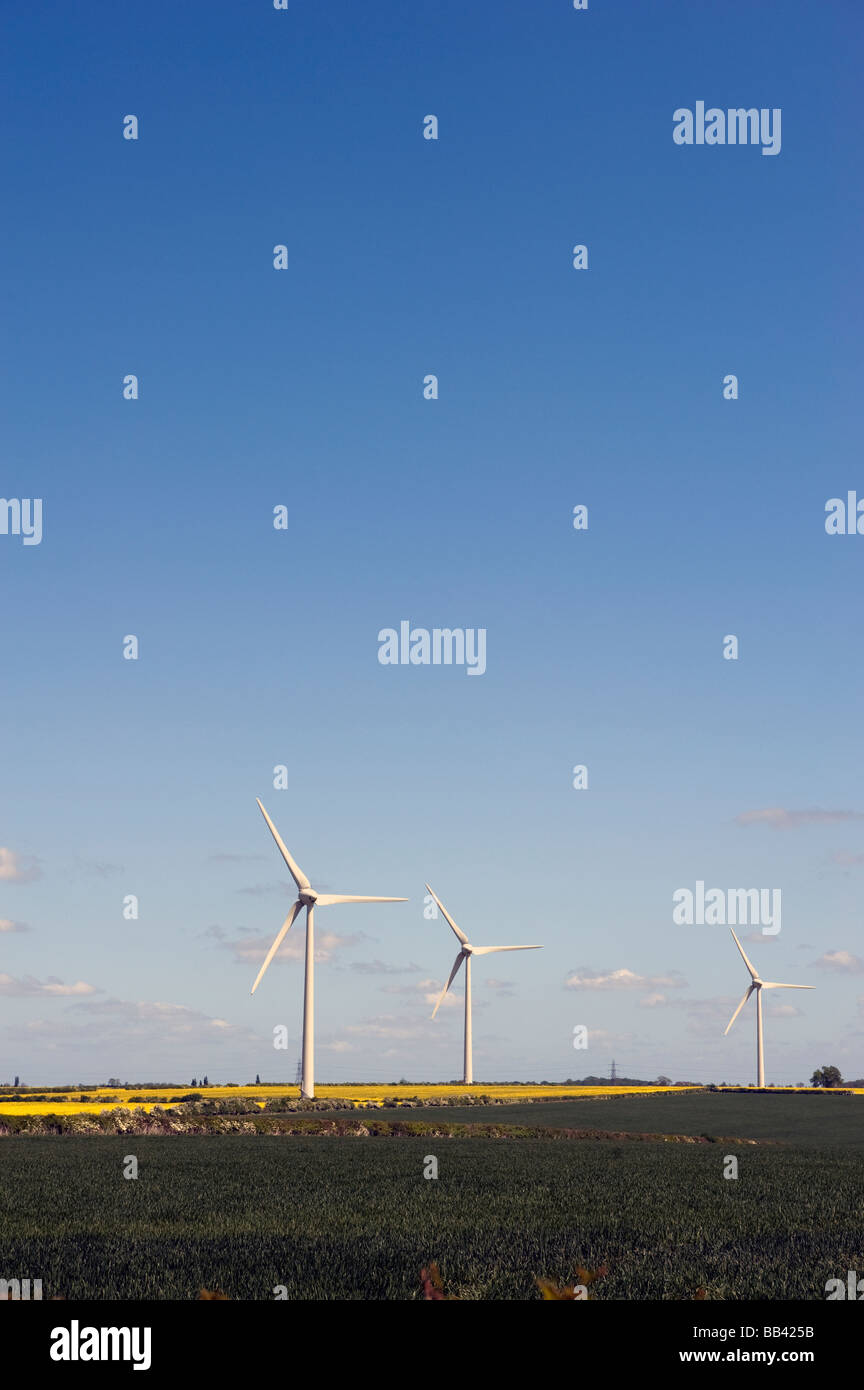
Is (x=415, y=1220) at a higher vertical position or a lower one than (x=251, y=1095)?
higher

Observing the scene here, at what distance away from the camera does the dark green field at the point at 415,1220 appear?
22312 millimetres

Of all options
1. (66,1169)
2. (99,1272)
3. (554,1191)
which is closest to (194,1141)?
(66,1169)

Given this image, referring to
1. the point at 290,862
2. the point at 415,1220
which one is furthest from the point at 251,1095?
the point at 415,1220

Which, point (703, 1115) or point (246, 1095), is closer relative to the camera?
point (703, 1115)

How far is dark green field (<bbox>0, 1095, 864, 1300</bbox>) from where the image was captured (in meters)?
22.3

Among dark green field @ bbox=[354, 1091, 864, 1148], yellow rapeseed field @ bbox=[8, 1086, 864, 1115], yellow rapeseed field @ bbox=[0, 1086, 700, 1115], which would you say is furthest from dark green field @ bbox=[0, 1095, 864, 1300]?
yellow rapeseed field @ bbox=[8, 1086, 864, 1115]

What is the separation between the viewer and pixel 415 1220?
3206cm

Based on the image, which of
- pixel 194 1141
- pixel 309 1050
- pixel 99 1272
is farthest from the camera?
pixel 309 1050

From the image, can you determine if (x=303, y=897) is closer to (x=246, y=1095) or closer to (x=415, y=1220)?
(x=246, y=1095)

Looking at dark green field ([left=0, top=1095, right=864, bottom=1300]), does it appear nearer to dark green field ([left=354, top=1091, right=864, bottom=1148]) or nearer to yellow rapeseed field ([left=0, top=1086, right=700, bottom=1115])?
dark green field ([left=354, top=1091, right=864, bottom=1148])

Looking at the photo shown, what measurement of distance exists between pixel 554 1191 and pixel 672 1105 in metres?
84.6

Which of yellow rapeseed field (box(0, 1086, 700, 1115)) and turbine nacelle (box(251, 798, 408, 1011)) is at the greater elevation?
turbine nacelle (box(251, 798, 408, 1011))
